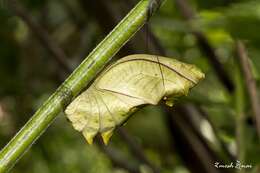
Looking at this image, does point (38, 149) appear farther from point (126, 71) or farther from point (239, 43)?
point (126, 71)

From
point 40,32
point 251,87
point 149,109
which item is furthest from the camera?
point 149,109

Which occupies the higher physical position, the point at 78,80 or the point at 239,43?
the point at 78,80

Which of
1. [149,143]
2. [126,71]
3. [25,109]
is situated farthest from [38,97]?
[126,71]

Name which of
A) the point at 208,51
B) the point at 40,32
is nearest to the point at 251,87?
the point at 208,51

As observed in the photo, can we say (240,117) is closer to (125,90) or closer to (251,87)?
(251,87)

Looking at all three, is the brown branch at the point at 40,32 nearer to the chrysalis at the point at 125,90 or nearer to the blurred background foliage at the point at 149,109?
the blurred background foliage at the point at 149,109

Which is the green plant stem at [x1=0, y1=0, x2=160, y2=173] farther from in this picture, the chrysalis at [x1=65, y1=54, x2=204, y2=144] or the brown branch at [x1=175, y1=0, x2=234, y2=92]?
the brown branch at [x1=175, y1=0, x2=234, y2=92]

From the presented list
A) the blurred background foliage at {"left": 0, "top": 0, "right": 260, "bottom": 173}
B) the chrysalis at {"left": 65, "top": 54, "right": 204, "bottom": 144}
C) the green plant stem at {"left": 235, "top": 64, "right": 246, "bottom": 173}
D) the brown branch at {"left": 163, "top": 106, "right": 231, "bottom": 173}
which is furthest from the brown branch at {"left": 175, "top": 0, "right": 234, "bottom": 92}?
the chrysalis at {"left": 65, "top": 54, "right": 204, "bottom": 144}
